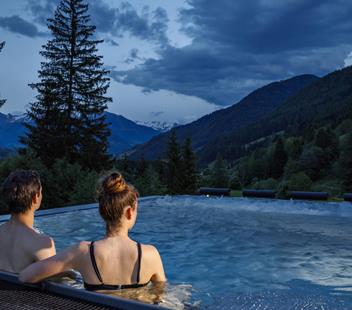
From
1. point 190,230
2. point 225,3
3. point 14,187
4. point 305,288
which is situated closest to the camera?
point 14,187

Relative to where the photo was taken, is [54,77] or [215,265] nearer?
[215,265]

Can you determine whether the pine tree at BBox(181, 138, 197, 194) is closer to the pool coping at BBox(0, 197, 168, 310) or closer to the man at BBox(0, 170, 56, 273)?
the man at BBox(0, 170, 56, 273)

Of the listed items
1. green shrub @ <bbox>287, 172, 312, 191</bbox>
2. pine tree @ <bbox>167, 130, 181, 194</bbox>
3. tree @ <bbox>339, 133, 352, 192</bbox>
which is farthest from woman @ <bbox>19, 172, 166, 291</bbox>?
tree @ <bbox>339, 133, 352, 192</bbox>

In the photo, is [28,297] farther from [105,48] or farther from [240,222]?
[105,48]

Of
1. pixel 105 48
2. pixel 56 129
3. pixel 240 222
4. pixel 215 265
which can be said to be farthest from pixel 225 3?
pixel 215 265

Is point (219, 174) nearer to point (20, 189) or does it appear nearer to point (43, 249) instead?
point (43, 249)

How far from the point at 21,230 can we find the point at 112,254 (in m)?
0.74

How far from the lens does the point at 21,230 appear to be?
266cm

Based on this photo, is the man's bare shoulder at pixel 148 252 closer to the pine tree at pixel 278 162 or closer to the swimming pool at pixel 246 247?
the swimming pool at pixel 246 247

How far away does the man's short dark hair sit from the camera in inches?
100

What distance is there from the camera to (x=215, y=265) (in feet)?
19.3

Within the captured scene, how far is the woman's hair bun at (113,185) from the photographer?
2.28 meters

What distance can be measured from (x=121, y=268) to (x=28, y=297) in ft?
1.88

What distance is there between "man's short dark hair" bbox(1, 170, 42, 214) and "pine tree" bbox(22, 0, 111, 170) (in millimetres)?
14950
